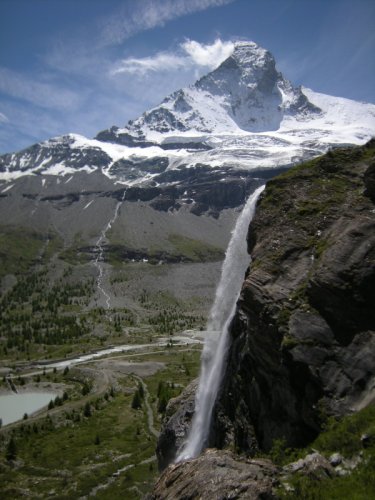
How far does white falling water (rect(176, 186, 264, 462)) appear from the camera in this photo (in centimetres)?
2880

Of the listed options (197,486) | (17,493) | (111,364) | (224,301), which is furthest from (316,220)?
(111,364)

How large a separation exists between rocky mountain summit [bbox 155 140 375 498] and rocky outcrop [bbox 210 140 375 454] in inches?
1.9

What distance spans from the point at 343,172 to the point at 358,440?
53.9 ft

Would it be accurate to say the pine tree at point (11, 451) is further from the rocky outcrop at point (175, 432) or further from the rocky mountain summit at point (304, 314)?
the rocky mountain summit at point (304, 314)

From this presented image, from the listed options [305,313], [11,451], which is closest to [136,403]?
[11,451]

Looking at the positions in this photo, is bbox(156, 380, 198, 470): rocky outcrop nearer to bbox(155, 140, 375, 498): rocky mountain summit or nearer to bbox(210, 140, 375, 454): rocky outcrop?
bbox(155, 140, 375, 498): rocky mountain summit

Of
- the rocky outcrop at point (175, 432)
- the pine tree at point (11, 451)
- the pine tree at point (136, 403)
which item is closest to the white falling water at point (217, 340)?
the rocky outcrop at point (175, 432)

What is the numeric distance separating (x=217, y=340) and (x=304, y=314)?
1084cm

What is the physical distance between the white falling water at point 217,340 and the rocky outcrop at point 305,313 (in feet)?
5.23

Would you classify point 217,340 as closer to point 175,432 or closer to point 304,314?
point 175,432

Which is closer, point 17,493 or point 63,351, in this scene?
point 17,493

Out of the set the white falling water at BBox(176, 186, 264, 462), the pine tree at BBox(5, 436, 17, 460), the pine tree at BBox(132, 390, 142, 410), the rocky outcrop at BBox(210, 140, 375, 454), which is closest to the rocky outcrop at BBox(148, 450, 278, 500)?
the rocky outcrop at BBox(210, 140, 375, 454)

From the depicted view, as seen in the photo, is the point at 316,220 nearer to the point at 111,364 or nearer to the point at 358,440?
the point at 358,440

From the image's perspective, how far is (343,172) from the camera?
27.5m
